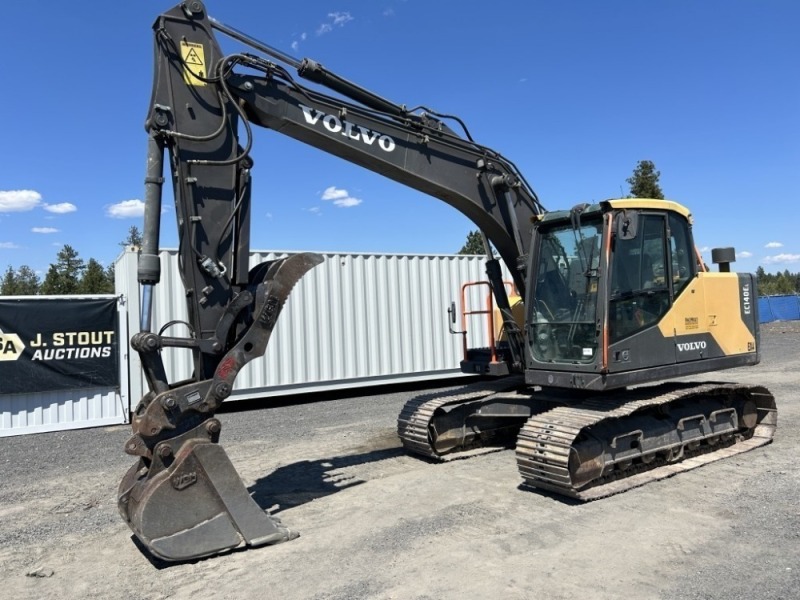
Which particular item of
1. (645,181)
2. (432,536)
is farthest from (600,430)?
(645,181)

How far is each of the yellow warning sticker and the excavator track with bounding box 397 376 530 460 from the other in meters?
4.37

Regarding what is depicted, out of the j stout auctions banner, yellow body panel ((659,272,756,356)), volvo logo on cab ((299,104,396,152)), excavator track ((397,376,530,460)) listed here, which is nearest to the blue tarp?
yellow body panel ((659,272,756,356))

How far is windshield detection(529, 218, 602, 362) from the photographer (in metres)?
6.19

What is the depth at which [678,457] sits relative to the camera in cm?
666

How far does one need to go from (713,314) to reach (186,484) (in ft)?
19.2

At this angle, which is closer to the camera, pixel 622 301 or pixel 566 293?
pixel 622 301

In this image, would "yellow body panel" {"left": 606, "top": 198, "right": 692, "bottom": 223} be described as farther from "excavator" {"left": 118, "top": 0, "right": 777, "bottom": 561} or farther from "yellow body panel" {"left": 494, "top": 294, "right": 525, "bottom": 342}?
"yellow body panel" {"left": 494, "top": 294, "right": 525, "bottom": 342}

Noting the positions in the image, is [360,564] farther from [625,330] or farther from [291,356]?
[291,356]

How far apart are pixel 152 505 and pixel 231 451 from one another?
13.2 ft

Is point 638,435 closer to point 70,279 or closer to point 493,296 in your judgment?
point 493,296

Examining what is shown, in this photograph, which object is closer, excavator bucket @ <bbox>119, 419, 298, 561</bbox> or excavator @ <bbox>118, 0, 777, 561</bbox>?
excavator bucket @ <bbox>119, 419, 298, 561</bbox>

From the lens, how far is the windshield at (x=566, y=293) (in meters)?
6.19

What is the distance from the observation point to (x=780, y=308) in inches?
1535

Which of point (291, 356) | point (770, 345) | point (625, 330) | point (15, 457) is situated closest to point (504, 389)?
point (625, 330)
